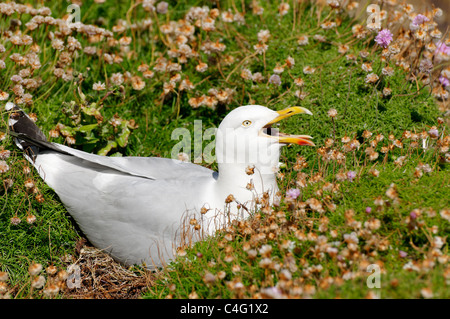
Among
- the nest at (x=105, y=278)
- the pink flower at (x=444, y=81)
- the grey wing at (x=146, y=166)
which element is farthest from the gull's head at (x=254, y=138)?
the pink flower at (x=444, y=81)

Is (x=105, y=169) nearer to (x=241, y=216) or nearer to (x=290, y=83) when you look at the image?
(x=241, y=216)

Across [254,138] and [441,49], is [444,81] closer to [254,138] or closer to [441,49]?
[441,49]

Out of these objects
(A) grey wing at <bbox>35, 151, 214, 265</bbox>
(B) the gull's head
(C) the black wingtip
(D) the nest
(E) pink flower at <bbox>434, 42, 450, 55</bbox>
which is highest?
(E) pink flower at <bbox>434, 42, 450, 55</bbox>

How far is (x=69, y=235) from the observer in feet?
12.0

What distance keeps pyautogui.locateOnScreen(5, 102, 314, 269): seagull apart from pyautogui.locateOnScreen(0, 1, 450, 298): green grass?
16 centimetres

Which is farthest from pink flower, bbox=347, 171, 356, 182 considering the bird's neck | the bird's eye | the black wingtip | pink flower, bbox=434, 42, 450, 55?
the black wingtip

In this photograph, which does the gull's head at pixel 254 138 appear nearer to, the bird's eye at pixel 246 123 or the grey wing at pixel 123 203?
the bird's eye at pixel 246 123

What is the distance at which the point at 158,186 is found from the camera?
3457mm

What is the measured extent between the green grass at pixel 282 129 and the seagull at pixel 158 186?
0.16m

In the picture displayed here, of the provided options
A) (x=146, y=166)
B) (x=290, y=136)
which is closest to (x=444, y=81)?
(x=290, y=136)

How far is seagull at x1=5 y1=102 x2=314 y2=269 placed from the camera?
128 inches

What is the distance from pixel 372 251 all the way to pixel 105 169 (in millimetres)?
1921

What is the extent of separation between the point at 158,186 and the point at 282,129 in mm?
1188

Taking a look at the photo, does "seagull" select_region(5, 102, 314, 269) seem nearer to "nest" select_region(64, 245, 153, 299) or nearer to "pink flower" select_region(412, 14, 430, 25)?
"nest" select_region(64, 245, 153, 299)
